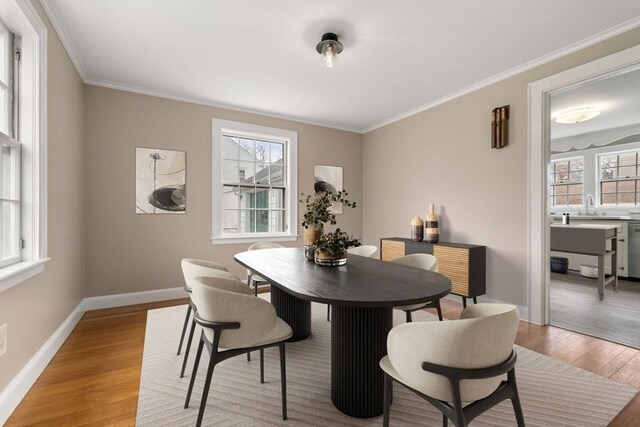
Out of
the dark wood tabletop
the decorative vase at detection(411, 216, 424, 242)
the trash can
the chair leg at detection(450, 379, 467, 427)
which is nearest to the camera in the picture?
the chair leg at detection(450, 379, 467, 427)

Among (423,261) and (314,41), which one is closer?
(423,261)

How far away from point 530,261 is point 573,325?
746 mm

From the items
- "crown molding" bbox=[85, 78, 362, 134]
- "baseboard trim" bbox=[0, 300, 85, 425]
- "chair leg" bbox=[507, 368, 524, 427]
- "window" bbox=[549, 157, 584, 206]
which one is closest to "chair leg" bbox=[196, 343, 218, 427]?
"baseboard trim" bbox=[0, 300, 85, 425]

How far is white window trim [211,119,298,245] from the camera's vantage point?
432cm

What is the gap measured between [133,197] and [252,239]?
1657 mm

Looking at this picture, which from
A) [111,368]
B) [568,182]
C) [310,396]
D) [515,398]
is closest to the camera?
[515,398]

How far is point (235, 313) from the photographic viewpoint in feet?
5.04

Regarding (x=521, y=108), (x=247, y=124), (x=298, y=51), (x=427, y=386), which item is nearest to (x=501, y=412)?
(x=427, y=386)

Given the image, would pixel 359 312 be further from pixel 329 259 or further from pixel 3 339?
pixel 3 339

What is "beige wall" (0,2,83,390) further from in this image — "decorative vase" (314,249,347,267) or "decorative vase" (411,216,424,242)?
"decorative vase" (411,216,424,242)

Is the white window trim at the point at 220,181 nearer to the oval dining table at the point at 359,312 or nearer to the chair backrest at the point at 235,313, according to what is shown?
the oval dining table at the point at 359,312

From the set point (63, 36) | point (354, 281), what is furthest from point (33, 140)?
point (354, 281)

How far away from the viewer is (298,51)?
9.57 ft

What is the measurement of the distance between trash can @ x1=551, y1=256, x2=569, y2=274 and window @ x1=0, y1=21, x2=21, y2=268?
7393 mm
